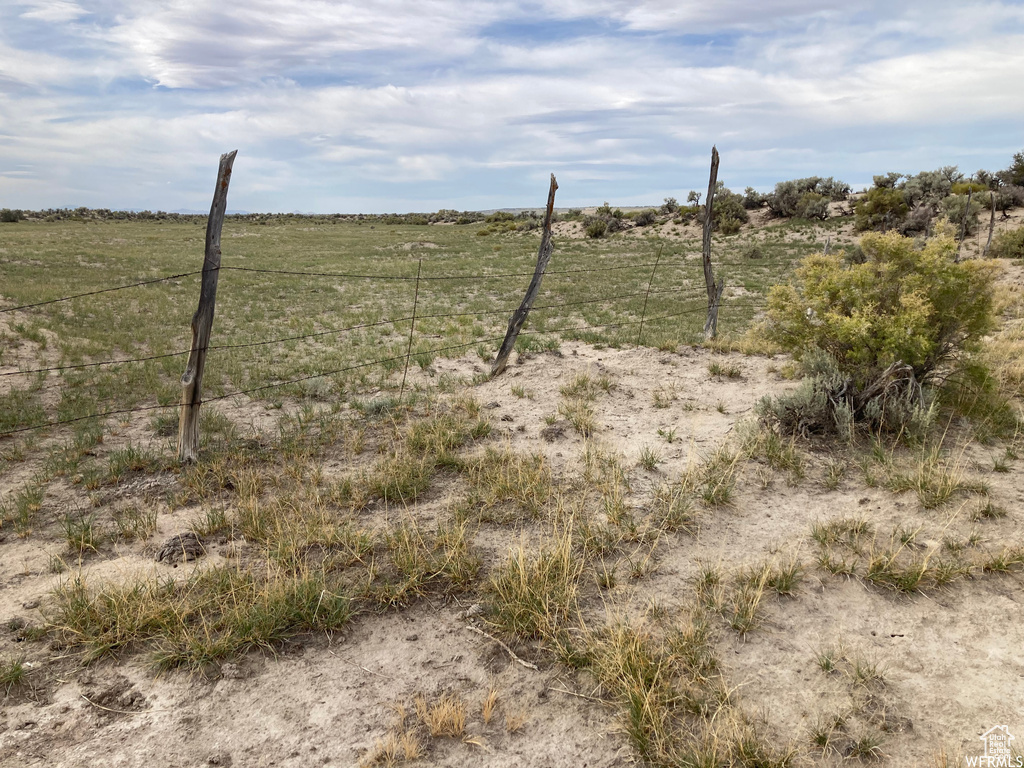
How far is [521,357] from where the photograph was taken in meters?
10.5

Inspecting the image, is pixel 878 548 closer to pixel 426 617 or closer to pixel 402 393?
pixel 426 617

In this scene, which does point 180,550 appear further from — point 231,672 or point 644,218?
point 644,218

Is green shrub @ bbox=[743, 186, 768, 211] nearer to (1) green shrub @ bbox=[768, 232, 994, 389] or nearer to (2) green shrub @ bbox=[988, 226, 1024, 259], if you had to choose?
(2) green shrub @ bbox=[988, 226, 1024, 259]

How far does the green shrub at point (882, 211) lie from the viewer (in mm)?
32906

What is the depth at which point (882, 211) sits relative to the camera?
111 feet

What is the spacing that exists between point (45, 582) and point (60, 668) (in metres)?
1.14

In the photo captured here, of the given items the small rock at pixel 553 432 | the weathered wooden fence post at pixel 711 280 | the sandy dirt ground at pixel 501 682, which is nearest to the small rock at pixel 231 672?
the sandy dirt ground at pixel 501 682

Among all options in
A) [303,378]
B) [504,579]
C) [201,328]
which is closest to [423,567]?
[504,579]

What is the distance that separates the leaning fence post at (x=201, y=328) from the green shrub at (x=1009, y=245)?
25.0 m

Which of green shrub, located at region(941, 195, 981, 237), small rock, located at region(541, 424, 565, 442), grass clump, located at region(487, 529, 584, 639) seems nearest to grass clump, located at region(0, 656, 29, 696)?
grass clump, located at region(487, 529, 584, 639)

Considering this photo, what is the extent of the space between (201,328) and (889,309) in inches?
304

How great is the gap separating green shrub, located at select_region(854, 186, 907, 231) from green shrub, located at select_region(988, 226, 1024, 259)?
10.9 meters

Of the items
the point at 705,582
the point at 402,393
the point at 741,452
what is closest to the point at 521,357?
the point at 402,393

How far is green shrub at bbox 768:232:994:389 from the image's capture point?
6.68m
